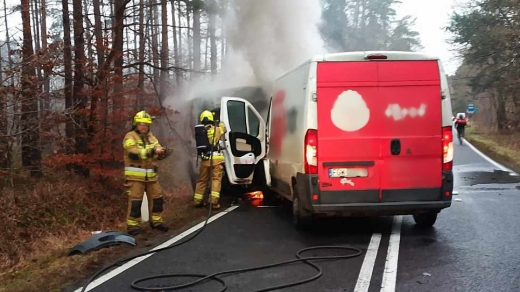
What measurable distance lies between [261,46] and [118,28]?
516 centimetres

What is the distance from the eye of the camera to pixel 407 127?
655 centimetres

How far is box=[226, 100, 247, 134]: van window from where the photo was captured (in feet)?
32.7

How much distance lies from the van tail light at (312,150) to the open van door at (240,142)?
11.1 feet

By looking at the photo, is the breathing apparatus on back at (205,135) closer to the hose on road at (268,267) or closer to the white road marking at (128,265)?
the white road marking at (128,265)

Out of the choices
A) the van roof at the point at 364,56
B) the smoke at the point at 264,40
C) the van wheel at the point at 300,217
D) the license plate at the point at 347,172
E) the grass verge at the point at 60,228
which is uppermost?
the smoke at the point at 264,40

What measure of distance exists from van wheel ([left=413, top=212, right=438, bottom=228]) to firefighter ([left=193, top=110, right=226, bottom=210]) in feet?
11.3

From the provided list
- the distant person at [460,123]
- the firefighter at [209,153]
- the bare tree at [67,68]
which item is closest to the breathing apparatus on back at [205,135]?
the firefighter at [209,153]

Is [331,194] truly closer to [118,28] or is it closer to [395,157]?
[395,157]

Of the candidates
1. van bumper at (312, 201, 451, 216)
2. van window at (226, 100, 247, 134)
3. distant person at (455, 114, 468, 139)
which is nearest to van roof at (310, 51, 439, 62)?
van bumper at (312, 201, 451, 216)

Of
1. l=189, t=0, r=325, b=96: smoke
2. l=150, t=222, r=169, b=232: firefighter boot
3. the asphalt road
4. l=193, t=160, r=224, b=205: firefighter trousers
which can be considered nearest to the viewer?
the asphalt road

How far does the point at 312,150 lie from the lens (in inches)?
257

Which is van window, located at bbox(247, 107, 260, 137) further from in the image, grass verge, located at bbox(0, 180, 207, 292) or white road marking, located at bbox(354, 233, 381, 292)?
white road marking, located at bbox(354, 233, 381, 292)

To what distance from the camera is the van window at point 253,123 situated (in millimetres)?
10242

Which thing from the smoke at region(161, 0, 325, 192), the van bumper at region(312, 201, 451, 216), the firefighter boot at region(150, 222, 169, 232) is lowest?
the firefighter boot at region(150, 222, 169, 232)
